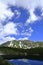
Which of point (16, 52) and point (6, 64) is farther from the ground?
point (16, 52)

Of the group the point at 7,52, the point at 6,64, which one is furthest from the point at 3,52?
the point at 6,64

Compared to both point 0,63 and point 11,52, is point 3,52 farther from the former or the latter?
point 0,63

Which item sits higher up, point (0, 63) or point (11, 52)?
point (11, 52)

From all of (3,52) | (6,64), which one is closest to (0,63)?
(6,64)

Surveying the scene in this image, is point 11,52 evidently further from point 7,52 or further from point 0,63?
point 0,63

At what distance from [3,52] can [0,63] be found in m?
113

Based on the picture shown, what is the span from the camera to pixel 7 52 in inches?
6353

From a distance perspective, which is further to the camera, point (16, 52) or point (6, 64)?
point (16, 52)

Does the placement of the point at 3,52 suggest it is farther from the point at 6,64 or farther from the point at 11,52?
the point at 6,64

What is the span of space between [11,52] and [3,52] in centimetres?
872

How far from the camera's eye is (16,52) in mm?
167250

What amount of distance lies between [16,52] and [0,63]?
398 ft

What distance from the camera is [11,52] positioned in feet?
540

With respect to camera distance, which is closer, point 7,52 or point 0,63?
point 0,63
